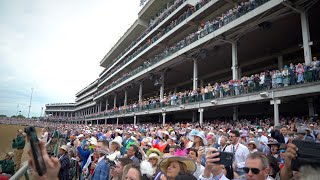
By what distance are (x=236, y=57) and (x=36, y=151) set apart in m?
18.0

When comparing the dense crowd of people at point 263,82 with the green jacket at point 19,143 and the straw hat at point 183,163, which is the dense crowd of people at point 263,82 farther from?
the green jacket at point 19,143

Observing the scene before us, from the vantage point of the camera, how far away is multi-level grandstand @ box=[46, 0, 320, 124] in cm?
1352

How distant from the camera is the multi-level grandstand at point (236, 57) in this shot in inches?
532

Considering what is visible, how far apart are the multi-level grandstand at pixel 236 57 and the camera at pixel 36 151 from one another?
12.6 m

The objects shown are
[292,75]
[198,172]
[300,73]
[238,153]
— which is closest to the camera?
[198,172]

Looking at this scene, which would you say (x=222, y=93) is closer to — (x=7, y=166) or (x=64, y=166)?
(x=64, y=166)

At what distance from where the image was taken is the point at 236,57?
1797 centimetres

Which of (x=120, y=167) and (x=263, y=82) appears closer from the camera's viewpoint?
(x=120, y=167)

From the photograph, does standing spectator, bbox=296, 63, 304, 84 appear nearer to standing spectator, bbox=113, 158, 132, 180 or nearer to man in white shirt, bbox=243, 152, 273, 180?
man in white shirt, bbox=243, 152, 273, 180

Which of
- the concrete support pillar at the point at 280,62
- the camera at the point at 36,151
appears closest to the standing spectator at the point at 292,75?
the concrete support pillar at the point at 280,62

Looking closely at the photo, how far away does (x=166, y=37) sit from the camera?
Result: 26750mm

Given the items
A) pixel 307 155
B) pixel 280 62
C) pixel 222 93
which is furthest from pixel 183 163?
pixel 280 62

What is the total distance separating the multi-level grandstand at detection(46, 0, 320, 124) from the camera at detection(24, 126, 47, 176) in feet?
41.4

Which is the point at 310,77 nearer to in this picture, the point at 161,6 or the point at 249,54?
Answer: the point at 249,54
